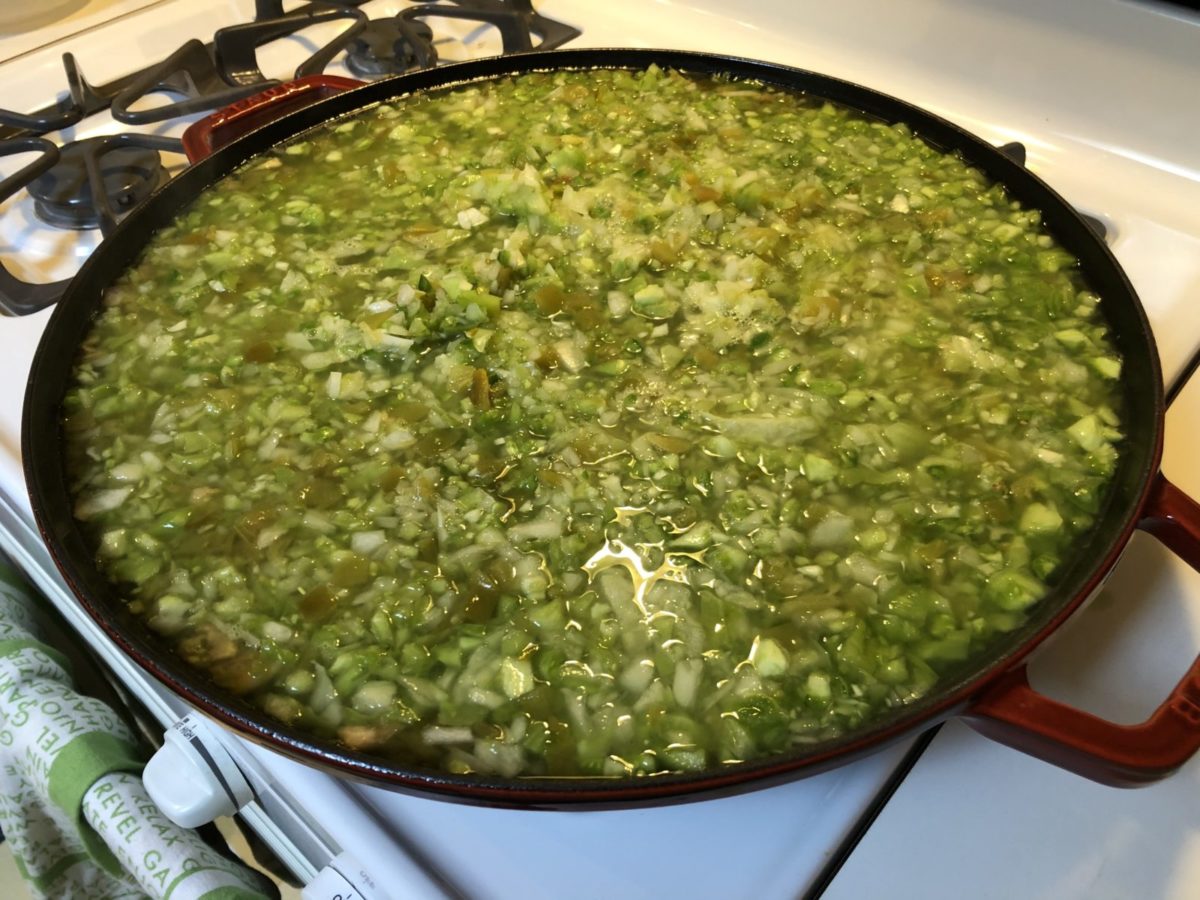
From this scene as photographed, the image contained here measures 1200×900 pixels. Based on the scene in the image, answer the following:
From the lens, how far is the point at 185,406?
1.31m

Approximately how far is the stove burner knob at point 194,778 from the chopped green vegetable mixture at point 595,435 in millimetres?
163

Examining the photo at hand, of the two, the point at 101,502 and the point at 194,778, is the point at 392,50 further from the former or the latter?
the point at 194,778

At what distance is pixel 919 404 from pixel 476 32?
1633 mm

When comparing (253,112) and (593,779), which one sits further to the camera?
(253,112)

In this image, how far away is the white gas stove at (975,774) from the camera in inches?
38.2

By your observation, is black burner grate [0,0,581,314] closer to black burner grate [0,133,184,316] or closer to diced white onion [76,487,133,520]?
black burner grate [0,133,184,316]

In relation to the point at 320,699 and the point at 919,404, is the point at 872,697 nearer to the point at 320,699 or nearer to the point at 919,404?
the point at 919,404

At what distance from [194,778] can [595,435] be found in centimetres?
66

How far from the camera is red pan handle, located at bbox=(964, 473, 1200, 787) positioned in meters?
0.84

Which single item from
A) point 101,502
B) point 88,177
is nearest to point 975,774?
point 101,502

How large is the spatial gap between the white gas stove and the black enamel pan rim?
16 cm

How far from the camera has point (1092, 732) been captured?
86cm

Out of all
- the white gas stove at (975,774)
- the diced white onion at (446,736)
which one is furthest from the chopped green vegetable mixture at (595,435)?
the white gas stove at (975,774)

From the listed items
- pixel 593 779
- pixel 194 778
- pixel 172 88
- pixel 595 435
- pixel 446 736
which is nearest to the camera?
pixel 593 779
